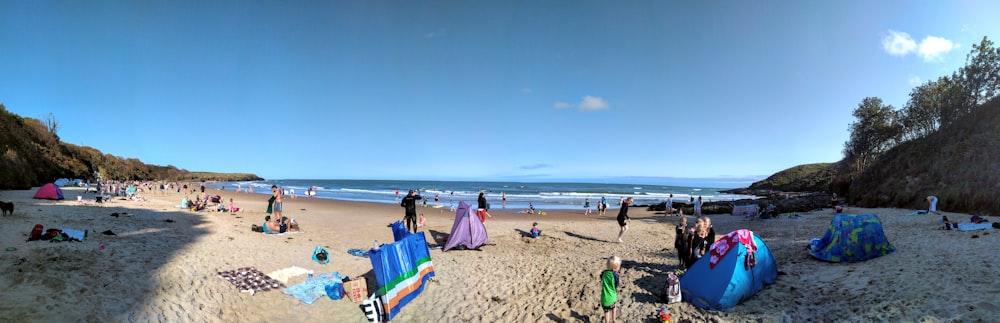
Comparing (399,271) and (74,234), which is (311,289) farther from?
A: (74,234)

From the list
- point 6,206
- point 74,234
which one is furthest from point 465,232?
point 6,206

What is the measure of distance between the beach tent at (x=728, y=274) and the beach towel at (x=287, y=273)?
27.5 feet

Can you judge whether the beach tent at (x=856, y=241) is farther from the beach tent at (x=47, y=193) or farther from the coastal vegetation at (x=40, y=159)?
the coastal vegetation at (x=40, y=159)

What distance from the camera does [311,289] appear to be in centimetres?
802

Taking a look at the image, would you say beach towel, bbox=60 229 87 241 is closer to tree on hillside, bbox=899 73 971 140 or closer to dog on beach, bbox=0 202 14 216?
dog on beach, bbox=0 202 14 216

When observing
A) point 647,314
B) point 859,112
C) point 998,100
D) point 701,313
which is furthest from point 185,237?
point 859,112

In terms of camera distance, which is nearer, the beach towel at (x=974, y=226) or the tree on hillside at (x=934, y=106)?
the beach towel at (x=974, y=226)

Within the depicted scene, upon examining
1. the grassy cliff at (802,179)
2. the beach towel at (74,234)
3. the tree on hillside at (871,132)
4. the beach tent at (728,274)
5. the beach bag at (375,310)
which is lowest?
the beach bag at (375,310)

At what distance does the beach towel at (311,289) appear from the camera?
25.2 ft

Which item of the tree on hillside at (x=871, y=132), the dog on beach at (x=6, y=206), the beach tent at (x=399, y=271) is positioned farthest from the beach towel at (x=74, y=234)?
the tree on hillside at (x=871, y=132)

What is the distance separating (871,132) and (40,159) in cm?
8564

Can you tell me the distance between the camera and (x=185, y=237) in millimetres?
11766

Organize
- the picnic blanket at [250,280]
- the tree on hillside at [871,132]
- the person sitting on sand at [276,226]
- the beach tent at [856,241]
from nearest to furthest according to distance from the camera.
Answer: the picnic blanket at [250,280] < the beach tent at [856,241] < the person sitting on sand at [276,226] < the tree on hillside at [871,132]

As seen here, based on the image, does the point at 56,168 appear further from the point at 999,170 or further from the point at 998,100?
the point at 998,100
